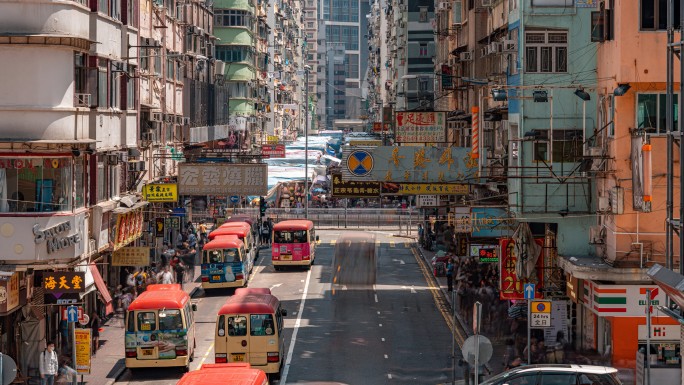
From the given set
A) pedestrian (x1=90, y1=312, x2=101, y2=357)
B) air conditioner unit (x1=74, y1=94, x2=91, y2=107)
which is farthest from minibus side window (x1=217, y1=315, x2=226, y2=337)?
air conditioner unit (x1=74, y1=94, x2=91, y2=107)

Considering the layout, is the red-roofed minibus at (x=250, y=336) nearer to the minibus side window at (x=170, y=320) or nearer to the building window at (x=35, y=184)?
the minibus side window at (x=170, y=320)

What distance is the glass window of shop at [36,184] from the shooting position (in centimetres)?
3266

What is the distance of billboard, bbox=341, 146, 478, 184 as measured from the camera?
4431 centimetres

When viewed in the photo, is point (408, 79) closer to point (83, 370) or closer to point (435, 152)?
point (435, 152)

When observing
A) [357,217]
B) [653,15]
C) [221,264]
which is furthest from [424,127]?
[357,217]

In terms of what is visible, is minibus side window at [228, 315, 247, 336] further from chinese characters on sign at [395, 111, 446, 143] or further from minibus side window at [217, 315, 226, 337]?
chinese characters on sign at [395, 111, 446, 143]

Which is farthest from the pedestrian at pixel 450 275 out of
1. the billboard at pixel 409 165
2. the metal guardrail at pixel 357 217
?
the metal guardrail at pixel 357 217

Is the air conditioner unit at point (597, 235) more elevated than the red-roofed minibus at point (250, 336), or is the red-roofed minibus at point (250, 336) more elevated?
the air conditioner unit at point (597, 235)

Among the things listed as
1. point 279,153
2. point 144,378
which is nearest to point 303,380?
point 144,378

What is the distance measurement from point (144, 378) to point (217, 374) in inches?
512

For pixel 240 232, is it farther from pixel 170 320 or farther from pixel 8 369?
pixel 8 369

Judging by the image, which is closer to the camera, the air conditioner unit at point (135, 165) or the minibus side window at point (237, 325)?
the minibus side window at point (237, 325)

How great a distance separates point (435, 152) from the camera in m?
44.6

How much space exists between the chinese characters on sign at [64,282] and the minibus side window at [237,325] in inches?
164
